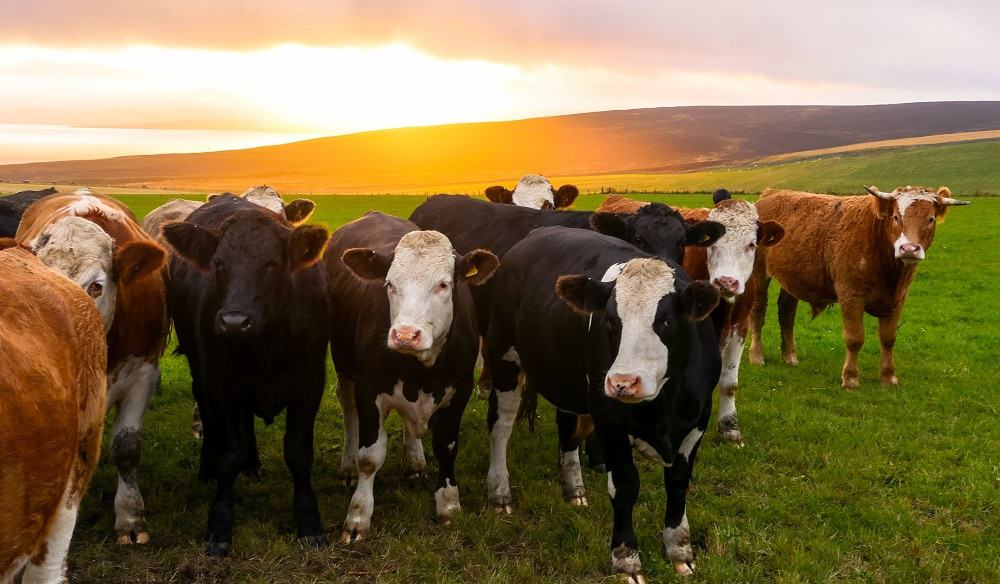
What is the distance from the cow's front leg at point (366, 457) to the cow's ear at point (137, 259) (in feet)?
5.13

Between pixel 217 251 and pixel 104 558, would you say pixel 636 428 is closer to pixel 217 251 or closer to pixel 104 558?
pixel 217 251

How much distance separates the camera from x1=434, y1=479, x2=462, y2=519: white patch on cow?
582 cm

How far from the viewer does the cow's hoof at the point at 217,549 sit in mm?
5171

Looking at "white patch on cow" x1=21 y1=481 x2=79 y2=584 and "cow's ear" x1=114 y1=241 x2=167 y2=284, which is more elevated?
"cow's ear" x1=114 y1=241 x2=167 y2=284

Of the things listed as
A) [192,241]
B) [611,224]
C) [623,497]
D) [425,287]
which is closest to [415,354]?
[425,287]

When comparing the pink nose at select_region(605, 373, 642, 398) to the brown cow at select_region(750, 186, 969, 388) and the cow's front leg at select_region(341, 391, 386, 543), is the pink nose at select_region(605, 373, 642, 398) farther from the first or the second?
the brown cow at select_region(750, 186, 969, 388)

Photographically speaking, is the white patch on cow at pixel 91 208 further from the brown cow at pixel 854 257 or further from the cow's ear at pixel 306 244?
the brown cow at pixel 854 257

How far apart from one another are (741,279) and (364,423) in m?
3.44

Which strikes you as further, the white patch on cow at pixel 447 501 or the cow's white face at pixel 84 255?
the white patch on cow at pixel 447 501

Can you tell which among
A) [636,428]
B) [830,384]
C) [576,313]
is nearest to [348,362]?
[576,313]

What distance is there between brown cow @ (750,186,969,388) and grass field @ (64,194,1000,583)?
97 cm

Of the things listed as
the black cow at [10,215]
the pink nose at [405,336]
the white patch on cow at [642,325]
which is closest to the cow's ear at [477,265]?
the pink nose at [405,336]

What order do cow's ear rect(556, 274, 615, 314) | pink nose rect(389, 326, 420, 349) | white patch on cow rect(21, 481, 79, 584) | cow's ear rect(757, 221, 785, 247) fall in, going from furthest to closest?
cow's ear rect(757, 221, 785, 247) → pink nose rect(389, 326, 420, 349) → cow's ear rect(556, 274, 615, 314) → white patch on cow rect(21, 481, 79, 584)

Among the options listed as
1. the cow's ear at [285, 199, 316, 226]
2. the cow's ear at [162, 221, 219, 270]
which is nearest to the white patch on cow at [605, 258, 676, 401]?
the cow's ear at [162, 221, 219, 270]
